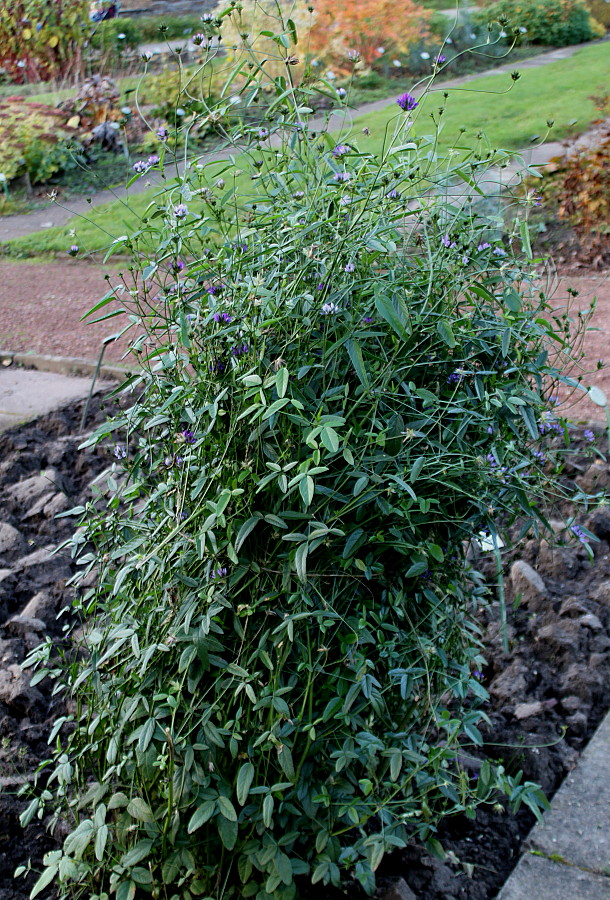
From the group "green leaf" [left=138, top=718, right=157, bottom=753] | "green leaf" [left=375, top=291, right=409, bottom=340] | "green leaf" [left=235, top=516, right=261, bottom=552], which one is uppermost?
"green leaf" [left=375, top=291, right=409, bottom=340]

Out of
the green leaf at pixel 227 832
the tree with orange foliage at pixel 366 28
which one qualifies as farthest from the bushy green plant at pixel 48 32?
the green leaf at pixel 227 832

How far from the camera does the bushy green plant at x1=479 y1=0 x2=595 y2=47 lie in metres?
16.2

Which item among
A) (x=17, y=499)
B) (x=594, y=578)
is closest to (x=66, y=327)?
(x=17, y=499)

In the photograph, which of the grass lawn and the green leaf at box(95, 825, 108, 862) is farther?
the grass lawn

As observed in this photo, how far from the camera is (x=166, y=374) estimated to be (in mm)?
2068

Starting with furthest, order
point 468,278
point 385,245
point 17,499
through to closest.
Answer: point 17,499, point 468,278, point 385,245

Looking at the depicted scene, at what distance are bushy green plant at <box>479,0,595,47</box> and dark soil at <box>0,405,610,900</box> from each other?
15123 millimetres

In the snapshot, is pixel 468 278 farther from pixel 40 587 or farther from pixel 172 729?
pixel 40 587

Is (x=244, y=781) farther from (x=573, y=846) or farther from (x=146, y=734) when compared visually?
(x=573, y=846)

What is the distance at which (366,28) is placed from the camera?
13.6 metres

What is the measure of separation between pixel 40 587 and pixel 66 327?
3.17 metres

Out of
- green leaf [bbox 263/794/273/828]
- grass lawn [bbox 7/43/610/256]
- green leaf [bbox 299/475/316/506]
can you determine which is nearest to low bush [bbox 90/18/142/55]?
grass lawn [bbox 7/43/610/256]

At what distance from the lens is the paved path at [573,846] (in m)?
1.88

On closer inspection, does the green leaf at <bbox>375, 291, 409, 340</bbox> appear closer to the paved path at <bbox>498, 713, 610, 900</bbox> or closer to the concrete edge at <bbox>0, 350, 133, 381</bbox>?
the paved path at <bbox>498, 713, 610, 900</bbox>
